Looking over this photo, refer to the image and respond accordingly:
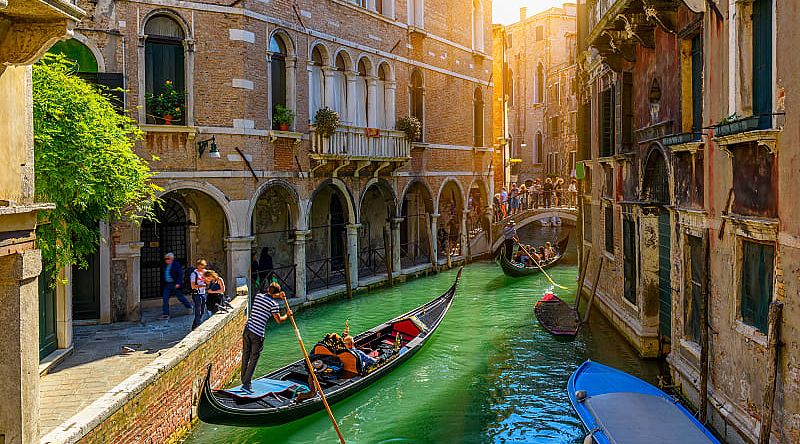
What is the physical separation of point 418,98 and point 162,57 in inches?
346

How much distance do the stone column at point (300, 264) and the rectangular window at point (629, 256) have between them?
20.2ft

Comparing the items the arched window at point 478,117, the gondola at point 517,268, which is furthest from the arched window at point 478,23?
the gondola at point 517,268

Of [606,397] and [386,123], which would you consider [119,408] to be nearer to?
[606,397]

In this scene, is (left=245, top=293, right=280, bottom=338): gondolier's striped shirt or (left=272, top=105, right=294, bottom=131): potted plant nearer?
(left=245, top=293, right=280, bottom=338): gondolier's striped shirt

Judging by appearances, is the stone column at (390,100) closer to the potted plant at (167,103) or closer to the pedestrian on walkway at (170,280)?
the potted plant at (167,103)

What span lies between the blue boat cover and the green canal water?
1.35ft

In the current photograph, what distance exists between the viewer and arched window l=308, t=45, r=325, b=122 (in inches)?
603

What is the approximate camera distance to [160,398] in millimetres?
7203

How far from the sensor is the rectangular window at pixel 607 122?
1266 cm

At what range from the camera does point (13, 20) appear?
17.4ft

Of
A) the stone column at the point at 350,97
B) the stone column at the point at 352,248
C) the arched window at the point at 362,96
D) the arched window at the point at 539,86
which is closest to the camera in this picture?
the stone column at the point at 350,97

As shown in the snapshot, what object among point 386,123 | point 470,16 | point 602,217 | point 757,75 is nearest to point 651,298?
point 602,217

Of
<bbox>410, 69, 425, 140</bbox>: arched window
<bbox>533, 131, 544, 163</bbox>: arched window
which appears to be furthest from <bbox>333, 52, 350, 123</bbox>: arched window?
<bbox>533, 131, 544, 163</bbox>: arched window

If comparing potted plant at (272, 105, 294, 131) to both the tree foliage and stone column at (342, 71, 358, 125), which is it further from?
the tree foliage
